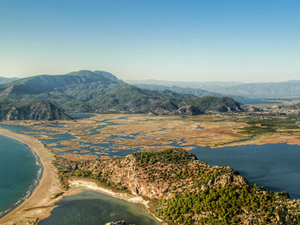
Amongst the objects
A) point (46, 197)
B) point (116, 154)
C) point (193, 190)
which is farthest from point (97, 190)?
point (116, 154)

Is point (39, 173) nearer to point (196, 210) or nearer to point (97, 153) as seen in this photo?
point (97, 153)

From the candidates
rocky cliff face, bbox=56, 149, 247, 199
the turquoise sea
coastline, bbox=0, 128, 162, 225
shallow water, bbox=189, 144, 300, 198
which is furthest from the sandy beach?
shallow water, bbox=189, 144, 300, 198

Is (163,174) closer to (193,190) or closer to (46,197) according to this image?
(193,190)

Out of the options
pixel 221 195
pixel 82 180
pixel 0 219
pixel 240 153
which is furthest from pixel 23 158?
pixel 240 153

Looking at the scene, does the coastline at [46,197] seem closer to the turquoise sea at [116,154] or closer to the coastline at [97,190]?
the coastline at [97,190]

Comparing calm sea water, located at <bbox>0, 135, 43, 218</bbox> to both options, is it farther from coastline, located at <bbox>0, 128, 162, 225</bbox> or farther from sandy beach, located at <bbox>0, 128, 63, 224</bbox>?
coastline, located at <bbox>0, 128, 162, 225</bbox>
